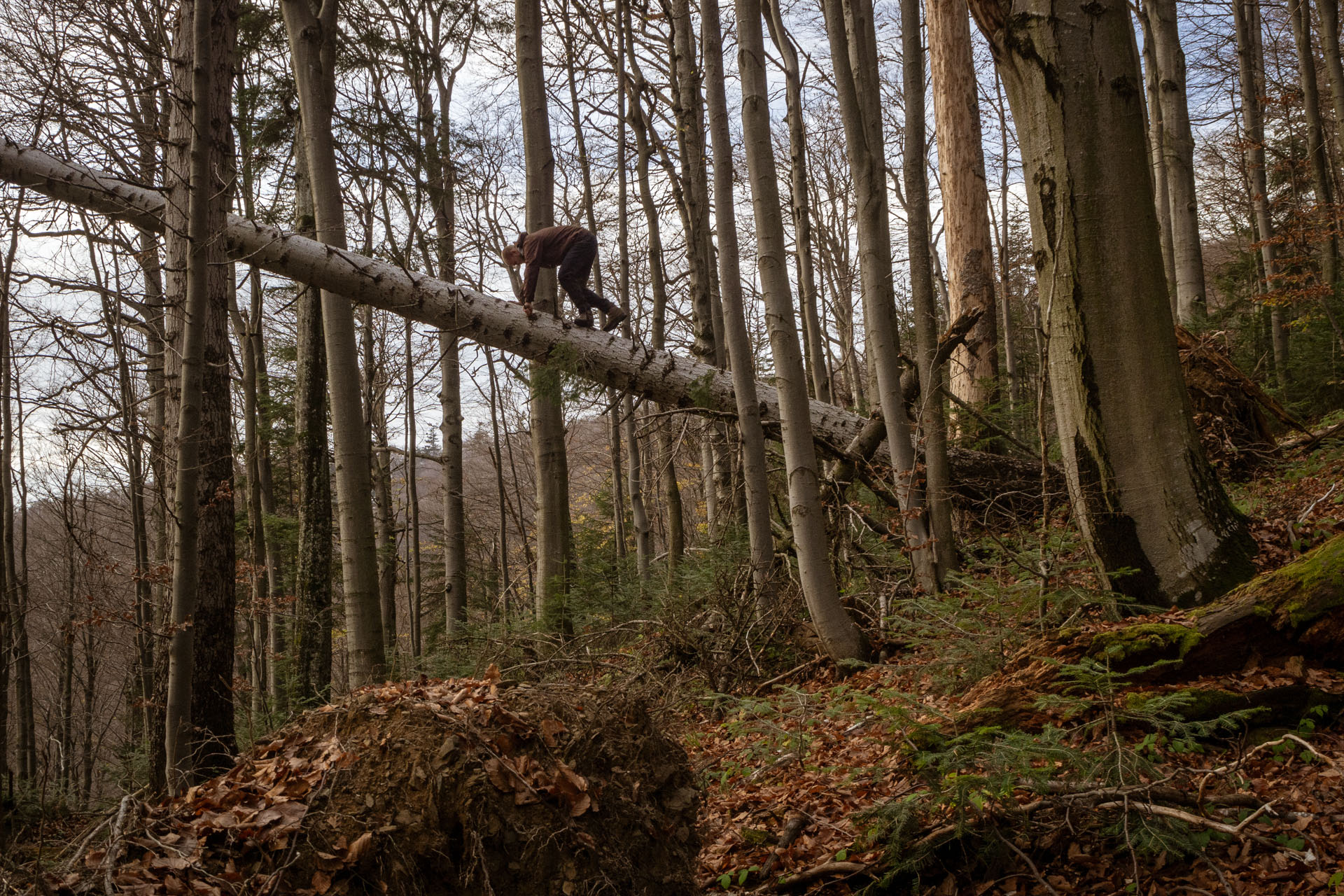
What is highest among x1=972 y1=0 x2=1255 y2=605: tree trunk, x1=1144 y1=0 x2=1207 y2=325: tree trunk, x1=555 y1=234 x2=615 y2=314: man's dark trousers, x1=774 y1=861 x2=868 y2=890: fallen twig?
x1=1144 y1=0 x2=1207 y2=325: tree trunk

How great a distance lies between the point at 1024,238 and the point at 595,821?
787 inches

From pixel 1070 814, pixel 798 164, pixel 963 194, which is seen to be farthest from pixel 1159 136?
pixel 1070 814

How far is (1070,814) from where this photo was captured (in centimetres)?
339

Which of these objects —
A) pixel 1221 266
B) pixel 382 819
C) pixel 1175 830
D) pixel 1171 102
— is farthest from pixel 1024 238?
pixel 382 819

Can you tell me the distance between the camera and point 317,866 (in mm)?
2547

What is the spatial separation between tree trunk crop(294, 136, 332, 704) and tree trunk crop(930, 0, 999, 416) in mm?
7964

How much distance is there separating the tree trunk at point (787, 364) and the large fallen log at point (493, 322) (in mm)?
1400

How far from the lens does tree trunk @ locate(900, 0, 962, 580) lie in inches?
256

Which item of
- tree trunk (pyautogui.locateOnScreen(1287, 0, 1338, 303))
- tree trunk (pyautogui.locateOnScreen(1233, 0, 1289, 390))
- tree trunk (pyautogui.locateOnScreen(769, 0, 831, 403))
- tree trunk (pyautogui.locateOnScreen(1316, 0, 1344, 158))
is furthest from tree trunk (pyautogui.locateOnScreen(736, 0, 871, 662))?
tree trunk (pyautogui.locateOnScreen(1316, 0, 1344, 158))

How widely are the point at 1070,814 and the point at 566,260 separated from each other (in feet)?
20.6

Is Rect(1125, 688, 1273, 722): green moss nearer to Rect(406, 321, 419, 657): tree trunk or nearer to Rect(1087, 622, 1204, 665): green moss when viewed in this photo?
Rect(1087, 622, 1204, 665): green moss

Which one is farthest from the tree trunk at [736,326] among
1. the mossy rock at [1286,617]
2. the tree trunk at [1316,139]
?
the tree trunk at [1316,139]

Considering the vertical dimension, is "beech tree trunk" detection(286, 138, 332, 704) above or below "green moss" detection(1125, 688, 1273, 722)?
above

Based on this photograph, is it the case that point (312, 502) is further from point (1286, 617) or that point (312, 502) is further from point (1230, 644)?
point (1286, 617)
